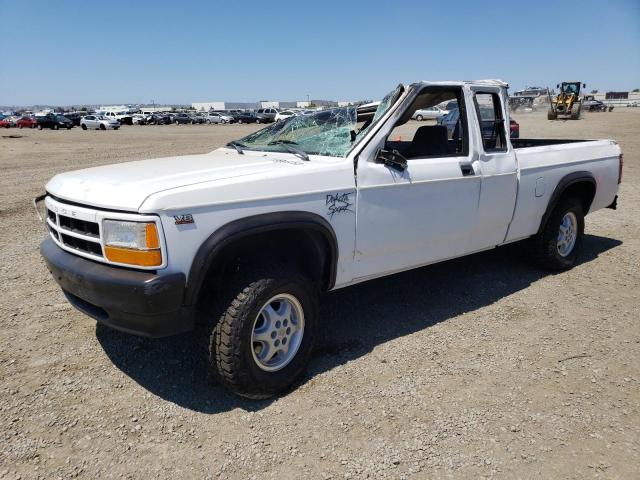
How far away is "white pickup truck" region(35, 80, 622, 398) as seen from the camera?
2.68m

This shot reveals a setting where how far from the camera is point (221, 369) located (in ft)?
9.73

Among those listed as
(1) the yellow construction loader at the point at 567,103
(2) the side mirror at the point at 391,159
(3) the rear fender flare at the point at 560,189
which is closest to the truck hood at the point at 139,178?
(2) the side mirror at the point at 391,159

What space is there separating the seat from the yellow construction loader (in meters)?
38.5

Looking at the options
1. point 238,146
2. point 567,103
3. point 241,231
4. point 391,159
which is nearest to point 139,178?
point 241,231

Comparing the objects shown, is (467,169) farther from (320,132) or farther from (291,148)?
(291,148)

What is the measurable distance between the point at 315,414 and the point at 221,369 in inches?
25.2

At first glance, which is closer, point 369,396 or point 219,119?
point 369,396

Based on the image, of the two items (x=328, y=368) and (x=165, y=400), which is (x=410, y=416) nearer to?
(x=328, y=368)

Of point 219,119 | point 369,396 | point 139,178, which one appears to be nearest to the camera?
point 139,178

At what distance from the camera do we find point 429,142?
4.36 metres

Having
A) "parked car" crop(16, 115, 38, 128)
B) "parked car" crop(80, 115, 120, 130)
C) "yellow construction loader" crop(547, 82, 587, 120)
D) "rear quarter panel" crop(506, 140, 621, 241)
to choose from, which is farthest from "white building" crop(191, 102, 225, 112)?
"rear quarter panel" crop(506, 140, 621, 241)

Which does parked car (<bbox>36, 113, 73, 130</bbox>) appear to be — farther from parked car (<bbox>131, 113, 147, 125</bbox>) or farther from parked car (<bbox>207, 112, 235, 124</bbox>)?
parked car (<bbox>207, 112, 235, 124</bbox>)

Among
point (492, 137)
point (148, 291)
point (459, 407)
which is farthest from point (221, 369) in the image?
point (492, 137)

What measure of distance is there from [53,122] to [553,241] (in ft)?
169
